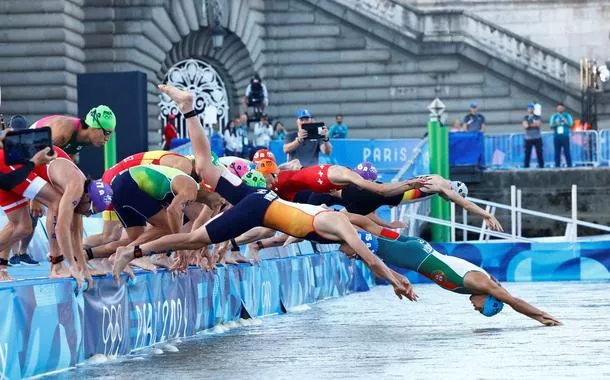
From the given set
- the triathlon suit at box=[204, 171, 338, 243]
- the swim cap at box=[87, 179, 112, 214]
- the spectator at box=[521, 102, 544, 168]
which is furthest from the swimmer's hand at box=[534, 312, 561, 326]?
the spectator at box=[521, 102, 544, 168]

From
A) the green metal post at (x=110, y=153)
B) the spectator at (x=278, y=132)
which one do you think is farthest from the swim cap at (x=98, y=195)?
the spectator at (x=278, y=132)

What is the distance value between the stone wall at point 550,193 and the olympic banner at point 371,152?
4.63 meters

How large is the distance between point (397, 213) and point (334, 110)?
19822 mm

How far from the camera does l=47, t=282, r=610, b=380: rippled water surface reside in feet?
42.5

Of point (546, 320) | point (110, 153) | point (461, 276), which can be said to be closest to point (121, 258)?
point (461, 276)

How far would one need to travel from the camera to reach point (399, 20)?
50.3 metres

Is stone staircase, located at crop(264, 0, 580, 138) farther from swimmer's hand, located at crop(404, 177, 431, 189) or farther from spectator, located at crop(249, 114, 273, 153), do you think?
swimmer's hand, located at crop(404, 177, 431, 189)

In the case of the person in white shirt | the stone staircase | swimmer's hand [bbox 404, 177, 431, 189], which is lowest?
swimmer's hand [bbox 404, 177, 431, 189]

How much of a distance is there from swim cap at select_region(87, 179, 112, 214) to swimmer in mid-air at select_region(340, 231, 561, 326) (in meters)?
3.45

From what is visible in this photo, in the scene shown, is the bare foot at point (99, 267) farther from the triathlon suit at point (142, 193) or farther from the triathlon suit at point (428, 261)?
the triathlon suit at point (428, 261)

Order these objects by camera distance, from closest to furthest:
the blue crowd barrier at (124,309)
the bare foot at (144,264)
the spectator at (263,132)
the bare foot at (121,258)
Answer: the blue crowd barrier at (124,309) → the bare foot at (121,258) → the bare foot at (144,264) → the spectator at (263,132)

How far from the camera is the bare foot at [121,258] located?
15570 millimetres

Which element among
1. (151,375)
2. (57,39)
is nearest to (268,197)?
(151,375)

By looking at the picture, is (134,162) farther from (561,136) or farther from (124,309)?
(561,136)
